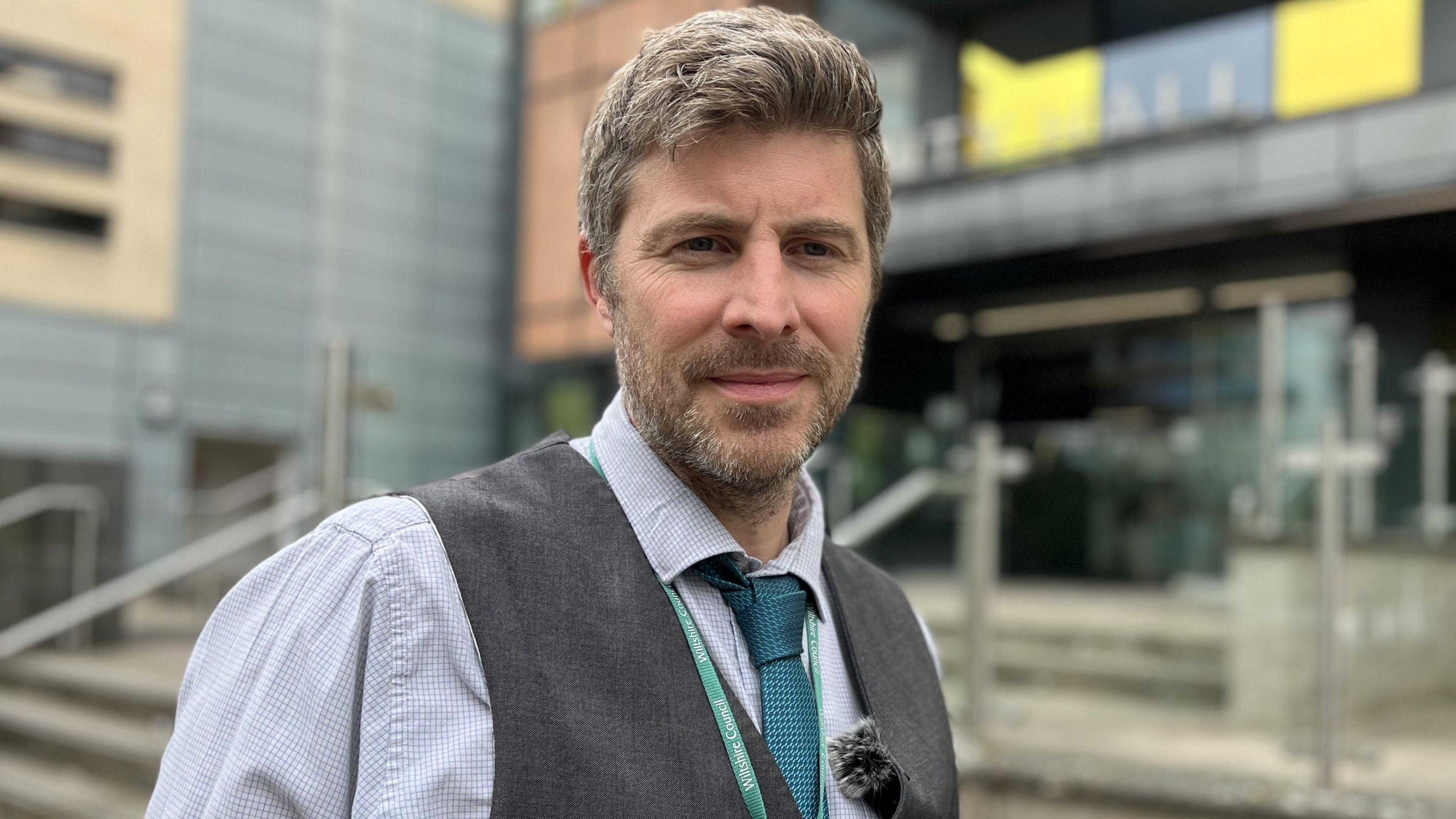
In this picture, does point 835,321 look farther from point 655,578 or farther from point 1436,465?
point 1436,465

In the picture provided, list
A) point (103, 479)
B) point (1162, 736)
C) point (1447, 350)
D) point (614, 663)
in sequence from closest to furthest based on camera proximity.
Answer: point (614, 663)
point (1162, 736)
point (103, 479)
point (1447, 350)

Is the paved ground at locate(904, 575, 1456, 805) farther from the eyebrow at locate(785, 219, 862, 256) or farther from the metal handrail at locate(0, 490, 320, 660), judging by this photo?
the eyebrow at locate(785, 219, 862, 256)

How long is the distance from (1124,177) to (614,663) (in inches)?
430

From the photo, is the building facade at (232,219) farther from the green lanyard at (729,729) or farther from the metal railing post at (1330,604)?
the green lanyard at (729,729)

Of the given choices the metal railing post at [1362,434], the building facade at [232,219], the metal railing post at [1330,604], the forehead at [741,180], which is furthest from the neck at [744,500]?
the building facade at [232,219]

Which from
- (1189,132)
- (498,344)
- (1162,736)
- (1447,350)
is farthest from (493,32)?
(1162,736)

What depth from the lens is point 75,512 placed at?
265 inches

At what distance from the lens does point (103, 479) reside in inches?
277

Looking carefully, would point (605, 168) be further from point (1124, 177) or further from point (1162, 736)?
point (1124, 177)

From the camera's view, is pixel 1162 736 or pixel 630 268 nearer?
pixel 630 268

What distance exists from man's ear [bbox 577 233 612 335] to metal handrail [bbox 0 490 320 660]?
3.83 metres

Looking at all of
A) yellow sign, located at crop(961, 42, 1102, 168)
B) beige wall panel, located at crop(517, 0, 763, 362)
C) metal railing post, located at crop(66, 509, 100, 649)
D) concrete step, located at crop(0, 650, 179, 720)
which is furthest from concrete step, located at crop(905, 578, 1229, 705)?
beige wall panel, located at crop(517, 0, 763, 362)

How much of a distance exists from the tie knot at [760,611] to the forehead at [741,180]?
338 millimetres

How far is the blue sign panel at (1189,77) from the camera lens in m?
10.4
